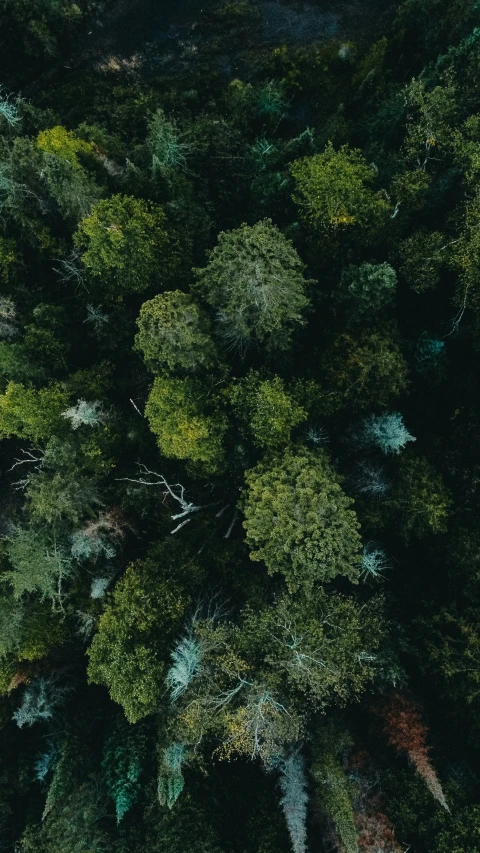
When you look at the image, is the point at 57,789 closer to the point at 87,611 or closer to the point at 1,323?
the point at 87,611

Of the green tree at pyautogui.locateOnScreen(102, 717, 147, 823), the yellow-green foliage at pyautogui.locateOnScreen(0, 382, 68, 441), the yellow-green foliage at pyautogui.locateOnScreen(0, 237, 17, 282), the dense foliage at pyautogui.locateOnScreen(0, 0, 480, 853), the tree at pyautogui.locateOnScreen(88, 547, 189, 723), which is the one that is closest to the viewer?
the tree at pyautogui.locateOnScreen(88, 547, 189, 723)

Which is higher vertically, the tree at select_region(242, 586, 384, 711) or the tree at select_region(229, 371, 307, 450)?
the tree at select_region(229, 371, 307, 450)

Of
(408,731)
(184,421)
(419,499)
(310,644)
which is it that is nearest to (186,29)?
(184,421)

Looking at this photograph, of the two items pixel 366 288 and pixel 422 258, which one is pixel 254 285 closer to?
pixel 366 288

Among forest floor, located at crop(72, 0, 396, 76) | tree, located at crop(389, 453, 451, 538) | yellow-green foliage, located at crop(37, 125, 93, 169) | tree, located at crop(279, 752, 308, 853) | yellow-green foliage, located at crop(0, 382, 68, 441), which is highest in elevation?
forest floor, located at crop(72, 0, 396, 76)

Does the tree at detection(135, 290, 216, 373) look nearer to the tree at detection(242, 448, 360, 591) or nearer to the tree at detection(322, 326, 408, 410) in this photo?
the tree at detection(322, 326, 408, 410)

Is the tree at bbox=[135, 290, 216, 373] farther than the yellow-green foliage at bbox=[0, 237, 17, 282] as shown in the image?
No

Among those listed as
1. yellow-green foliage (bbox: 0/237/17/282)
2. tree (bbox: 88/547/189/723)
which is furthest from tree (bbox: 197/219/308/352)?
tree (bbox: 88/547/189/723)
